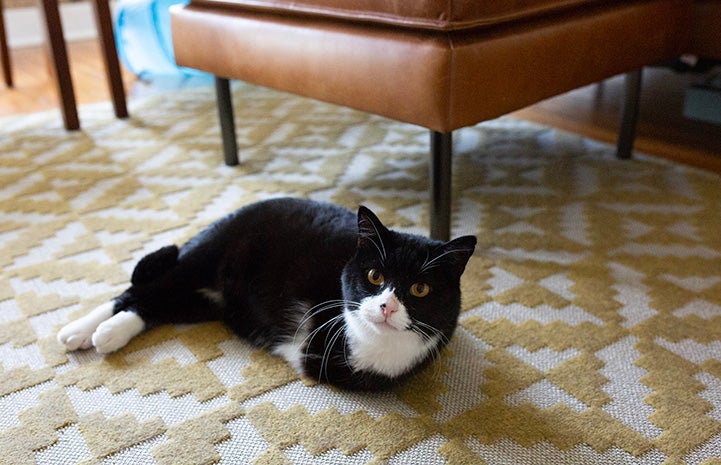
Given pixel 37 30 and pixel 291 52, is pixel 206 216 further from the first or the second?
pixel 37 30

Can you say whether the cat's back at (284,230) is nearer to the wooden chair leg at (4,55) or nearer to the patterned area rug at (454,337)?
the patterned area rug at (454,337)

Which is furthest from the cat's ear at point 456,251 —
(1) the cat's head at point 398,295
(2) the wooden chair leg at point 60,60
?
(2) the wooden chair leg at point 60,60

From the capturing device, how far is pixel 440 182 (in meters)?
1.17

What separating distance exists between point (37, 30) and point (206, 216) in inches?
91.0

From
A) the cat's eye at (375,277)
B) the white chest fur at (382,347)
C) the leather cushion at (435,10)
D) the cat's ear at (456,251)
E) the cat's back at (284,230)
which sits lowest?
the white chest fur at (382,347)

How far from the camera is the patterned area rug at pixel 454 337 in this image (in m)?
0.81

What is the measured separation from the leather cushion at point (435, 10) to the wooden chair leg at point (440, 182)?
7.3 inches

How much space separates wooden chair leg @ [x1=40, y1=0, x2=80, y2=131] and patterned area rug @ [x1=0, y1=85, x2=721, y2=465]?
5.2 inches

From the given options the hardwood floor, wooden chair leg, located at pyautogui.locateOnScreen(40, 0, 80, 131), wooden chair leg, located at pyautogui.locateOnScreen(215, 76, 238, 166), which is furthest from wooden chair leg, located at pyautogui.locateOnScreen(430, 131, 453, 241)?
wooden chair leg, located at pyautogui.locateOnScreen(40, 0, 80, 131)

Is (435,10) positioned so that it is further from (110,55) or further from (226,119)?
(110,55)

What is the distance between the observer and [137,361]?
95 cm

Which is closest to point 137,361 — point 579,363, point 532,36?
point 579,363


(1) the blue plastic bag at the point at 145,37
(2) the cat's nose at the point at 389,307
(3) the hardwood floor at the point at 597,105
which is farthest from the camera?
(1) the blue plastic bag at the point at 145,37

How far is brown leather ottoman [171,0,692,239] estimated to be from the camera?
104 centimetres
